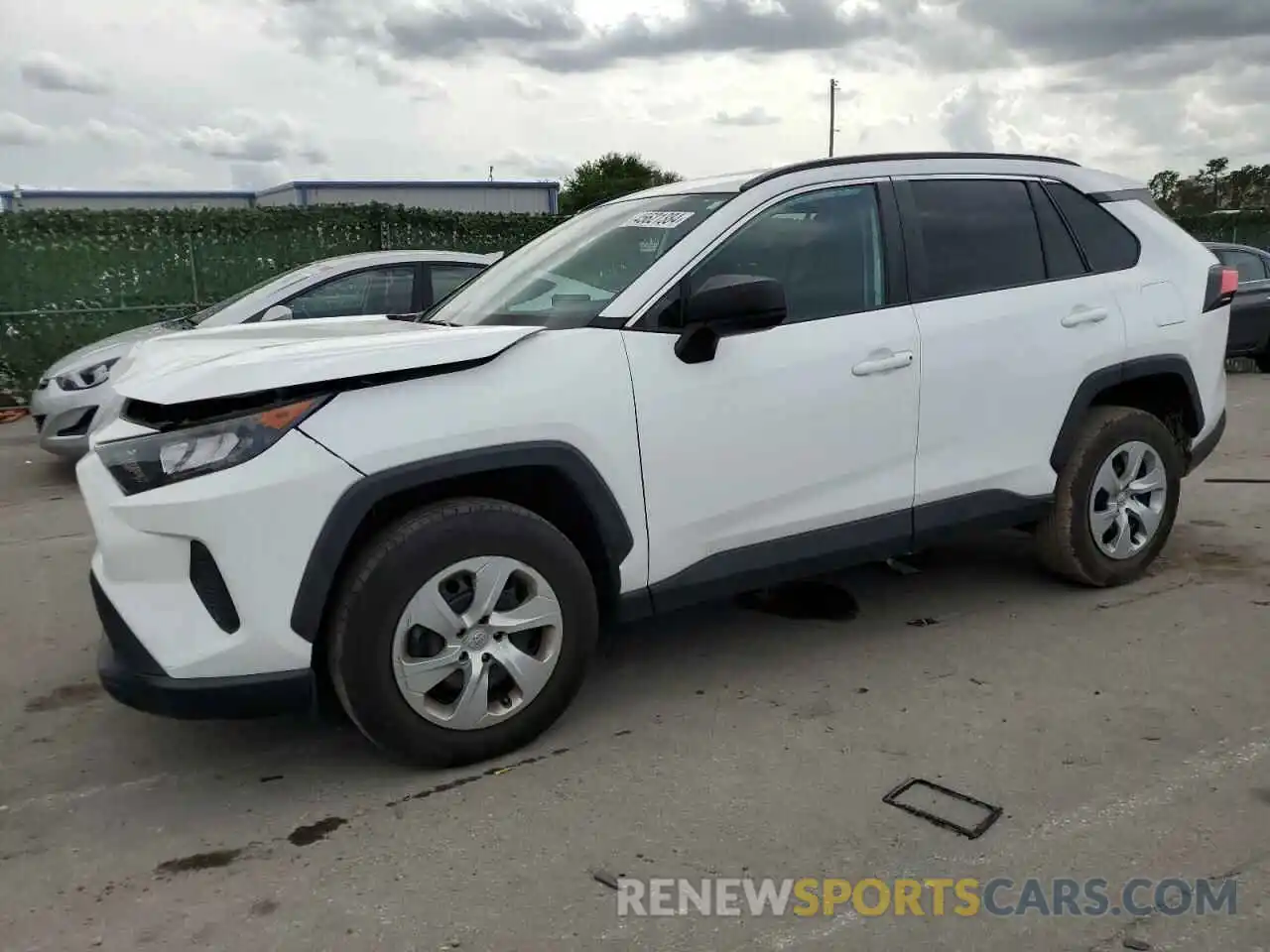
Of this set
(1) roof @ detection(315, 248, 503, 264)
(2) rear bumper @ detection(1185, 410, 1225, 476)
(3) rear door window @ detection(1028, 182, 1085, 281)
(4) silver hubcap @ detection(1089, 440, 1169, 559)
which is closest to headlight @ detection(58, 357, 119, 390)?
(1) roof @ detection(315, 248, 503, 264)

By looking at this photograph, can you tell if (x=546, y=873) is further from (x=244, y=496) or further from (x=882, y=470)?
(x=882, y=470)

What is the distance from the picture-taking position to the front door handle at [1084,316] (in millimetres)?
4246

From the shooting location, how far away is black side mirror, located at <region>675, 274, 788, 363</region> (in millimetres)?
3219

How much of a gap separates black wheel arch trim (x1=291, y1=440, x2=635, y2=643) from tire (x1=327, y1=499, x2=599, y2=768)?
9cm

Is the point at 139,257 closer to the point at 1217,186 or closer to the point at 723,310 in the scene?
the point at 723,310

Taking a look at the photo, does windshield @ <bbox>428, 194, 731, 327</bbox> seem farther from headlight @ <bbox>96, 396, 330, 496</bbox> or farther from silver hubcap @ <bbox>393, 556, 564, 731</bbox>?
headlight @ <bbox>96, 396, 330, 496</bbox>

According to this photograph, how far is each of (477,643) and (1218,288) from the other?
3750 millimetres

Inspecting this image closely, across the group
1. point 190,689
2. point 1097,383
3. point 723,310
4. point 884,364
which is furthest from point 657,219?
point 190,689

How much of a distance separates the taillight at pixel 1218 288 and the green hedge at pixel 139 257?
10.6 meters

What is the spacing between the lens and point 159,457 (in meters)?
2.82

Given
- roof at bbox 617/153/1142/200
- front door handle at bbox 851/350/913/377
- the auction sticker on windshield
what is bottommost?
front door handle at bbox 851/350/913/377

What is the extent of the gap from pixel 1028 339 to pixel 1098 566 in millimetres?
1135

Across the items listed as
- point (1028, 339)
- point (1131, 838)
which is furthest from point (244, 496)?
point (1028, 339)

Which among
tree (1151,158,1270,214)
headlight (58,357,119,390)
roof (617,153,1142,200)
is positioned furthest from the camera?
tree (1151,158,1270,214)
